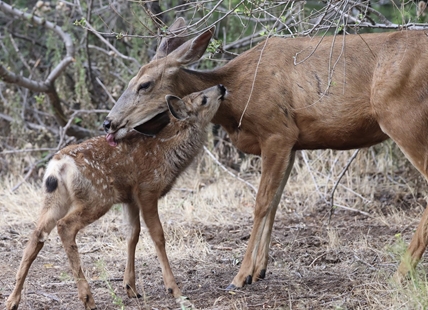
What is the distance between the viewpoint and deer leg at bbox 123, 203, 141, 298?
6220mm

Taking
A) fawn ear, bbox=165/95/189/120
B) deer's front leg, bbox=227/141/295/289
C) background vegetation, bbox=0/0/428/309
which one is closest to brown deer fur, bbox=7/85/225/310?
fawn ear, bbox=165/95/189/120

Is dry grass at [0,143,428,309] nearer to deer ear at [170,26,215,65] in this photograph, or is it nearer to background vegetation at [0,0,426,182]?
background vegetation at [0,0,426,182]

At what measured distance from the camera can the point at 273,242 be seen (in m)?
7.95

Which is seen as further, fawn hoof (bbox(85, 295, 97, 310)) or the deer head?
the deer head

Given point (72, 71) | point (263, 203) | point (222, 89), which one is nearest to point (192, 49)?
point (222, 89)

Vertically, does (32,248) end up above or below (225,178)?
above

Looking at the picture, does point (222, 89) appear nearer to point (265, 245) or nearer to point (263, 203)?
point (263, 203)

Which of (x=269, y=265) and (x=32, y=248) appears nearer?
(x=32, y=248)

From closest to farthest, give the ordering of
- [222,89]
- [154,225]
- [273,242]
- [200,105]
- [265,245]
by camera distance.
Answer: [154,225] < [222,89] < [200,105] < [265,245] < [273,242]

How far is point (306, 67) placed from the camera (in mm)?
6754

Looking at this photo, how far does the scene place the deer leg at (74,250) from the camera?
5.61 metres

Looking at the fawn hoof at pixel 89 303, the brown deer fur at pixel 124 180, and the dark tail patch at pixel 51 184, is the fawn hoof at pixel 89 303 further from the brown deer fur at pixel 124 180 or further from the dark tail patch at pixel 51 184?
the dark tail patch at pixel 51 184

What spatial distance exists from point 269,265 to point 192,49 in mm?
2213

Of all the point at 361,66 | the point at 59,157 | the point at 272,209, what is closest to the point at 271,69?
the point at 361,66
